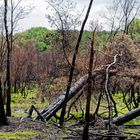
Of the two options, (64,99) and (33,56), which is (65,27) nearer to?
(64,99)

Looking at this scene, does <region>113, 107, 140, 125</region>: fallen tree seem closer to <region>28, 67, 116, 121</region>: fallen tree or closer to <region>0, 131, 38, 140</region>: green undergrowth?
<region>28, 67, 116, 121</region>: fallen tree

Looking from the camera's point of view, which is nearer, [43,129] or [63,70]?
[43,129]

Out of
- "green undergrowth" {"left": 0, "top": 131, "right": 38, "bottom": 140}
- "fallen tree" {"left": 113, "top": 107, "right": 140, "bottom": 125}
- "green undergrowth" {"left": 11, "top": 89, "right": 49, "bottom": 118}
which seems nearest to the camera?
"green undergrowth" {"left": 0, "top": 131, "right": 38, "bottom": 140}

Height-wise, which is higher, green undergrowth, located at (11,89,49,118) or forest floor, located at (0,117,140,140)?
forest floor, located at (0,117,140,140)

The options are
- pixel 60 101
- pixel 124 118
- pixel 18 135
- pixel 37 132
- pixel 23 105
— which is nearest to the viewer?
pixel 18 135

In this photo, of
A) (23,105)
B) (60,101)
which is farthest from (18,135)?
(23,105)

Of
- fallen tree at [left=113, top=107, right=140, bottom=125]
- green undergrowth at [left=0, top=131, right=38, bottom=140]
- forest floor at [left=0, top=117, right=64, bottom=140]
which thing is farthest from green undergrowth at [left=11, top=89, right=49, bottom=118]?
green undergrowth at [left=0, top=131, right=38, bottom=140]

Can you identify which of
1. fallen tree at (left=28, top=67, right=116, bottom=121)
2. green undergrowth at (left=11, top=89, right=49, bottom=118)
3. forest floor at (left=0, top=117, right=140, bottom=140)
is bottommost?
green undergrowth at (left=11, top=89, right=49, bottom=118)

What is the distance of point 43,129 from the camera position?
15.4 metres

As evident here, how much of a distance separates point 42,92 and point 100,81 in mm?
4692

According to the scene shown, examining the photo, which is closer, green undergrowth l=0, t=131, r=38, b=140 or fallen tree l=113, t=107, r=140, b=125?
green undergrowth l=0, t=131, r=38, b=140

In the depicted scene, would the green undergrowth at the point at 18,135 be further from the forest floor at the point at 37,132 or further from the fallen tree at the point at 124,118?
the fallen tree at the point at 124,118

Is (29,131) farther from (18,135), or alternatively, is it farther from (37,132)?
(18,135)

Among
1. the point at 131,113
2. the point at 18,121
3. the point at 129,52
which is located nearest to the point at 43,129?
Answer: the point at 18,121
